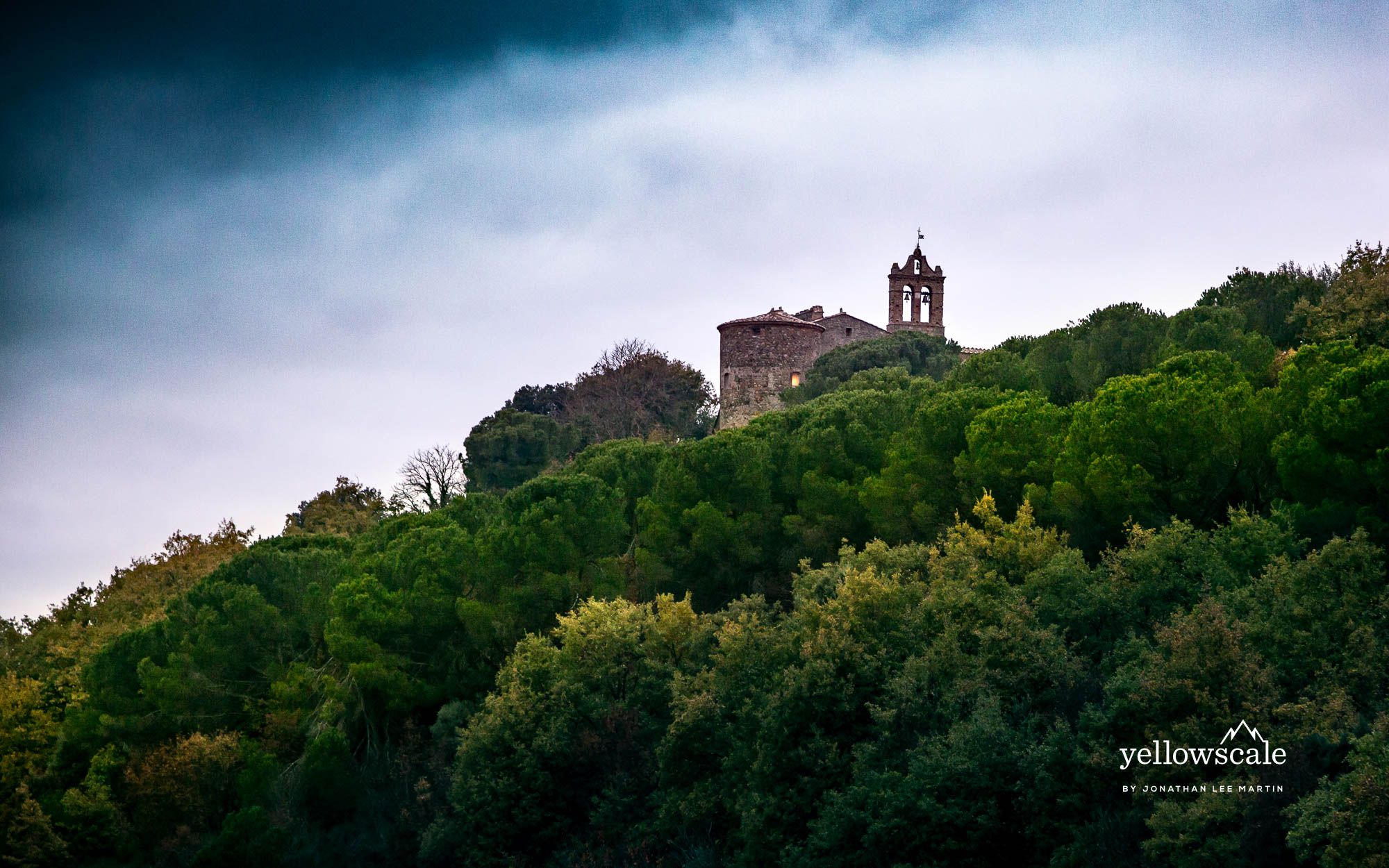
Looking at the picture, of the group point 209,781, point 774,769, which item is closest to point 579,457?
point 209,781

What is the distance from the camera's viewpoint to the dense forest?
24.9 metres

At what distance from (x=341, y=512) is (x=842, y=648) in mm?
40718

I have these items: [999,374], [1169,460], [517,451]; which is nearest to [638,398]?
[517,451]

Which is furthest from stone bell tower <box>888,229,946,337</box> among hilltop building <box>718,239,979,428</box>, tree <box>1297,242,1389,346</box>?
tree <box>1297,242,1389,346</box>

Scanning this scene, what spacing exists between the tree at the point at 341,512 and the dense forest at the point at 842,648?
26.1ft

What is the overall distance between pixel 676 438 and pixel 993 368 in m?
25.2

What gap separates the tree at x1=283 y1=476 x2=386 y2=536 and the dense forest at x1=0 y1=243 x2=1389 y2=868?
7970 mm

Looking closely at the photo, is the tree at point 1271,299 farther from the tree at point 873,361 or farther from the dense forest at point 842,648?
the tree at point 873,361

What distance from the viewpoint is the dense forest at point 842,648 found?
24.9m

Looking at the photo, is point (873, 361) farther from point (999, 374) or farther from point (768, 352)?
point (999, 374)

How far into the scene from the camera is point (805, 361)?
219ft

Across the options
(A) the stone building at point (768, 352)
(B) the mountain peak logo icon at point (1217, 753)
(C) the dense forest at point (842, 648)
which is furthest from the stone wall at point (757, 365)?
(B) the mountain peak logo icon at point (1217, 753)

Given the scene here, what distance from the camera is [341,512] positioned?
66.4m

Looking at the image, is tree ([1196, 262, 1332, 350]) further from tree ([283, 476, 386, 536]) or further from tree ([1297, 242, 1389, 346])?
tree ([283, 476, 386, 536])
